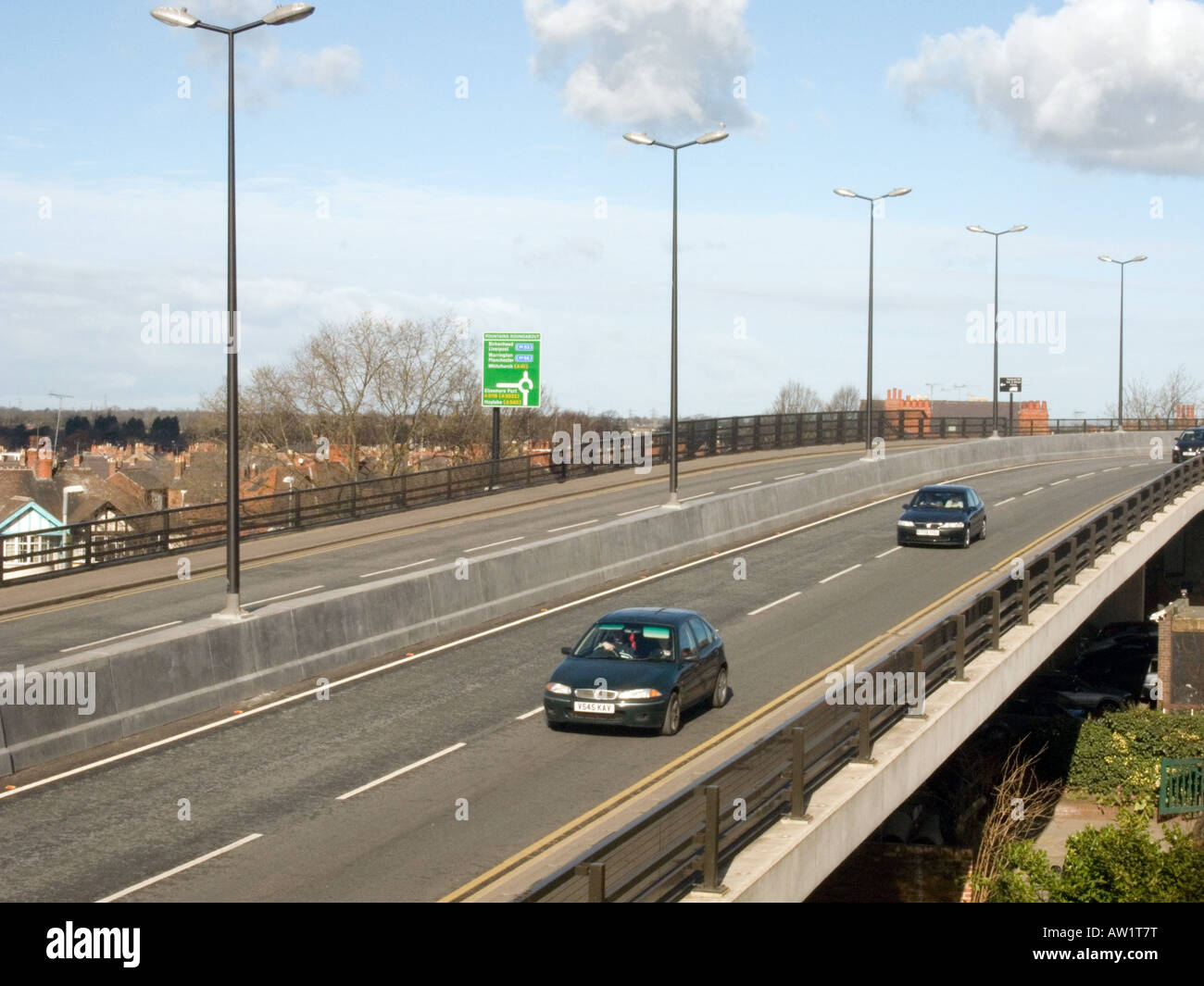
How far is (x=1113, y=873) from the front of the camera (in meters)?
15.6

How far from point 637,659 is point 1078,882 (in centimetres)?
576

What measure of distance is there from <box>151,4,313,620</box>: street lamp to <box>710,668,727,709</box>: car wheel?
6.56m

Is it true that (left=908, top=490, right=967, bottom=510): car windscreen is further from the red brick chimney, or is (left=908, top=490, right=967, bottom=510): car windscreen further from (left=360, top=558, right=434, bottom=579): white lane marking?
the red brick chimney

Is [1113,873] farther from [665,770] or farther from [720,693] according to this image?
[665,770]

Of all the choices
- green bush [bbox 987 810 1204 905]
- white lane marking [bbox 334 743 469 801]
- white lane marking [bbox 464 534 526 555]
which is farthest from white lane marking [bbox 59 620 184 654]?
green bush [bbox 987 810 1204 905]

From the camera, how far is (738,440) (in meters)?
57.6

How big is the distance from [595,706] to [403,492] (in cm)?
2531

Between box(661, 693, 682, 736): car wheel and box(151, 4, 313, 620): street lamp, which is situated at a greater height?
box(151, 4, 313, 620): street lamp

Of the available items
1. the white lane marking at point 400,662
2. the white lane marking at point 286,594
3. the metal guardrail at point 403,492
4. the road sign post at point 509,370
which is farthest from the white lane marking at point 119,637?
the road sign post at point 509,370

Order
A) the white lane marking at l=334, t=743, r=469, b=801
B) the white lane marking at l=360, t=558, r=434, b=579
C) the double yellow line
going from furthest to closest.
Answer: the white lane marking at l=360, t=558, r=434, b=579 < the white lane marking at l=334, t=743, r=469, b=801 < the double yellow line

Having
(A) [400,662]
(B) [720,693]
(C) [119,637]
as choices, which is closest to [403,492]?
(C) [119,637]

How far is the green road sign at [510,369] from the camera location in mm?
46812

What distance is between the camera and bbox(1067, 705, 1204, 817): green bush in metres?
30.2
